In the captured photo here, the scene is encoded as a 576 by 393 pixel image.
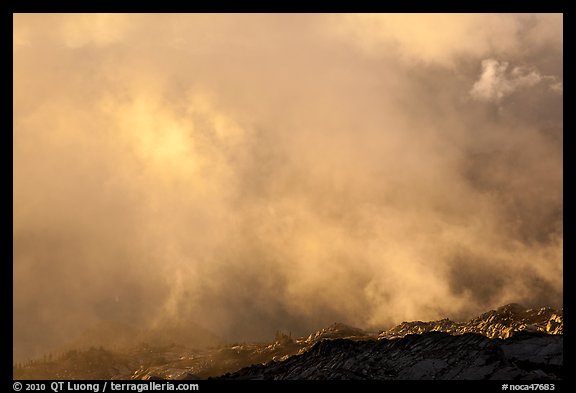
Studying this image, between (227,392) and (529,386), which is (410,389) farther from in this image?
(227,392)

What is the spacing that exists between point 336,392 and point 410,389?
28010 millimetres

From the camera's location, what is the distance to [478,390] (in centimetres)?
17462

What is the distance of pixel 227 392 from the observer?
639 ft
